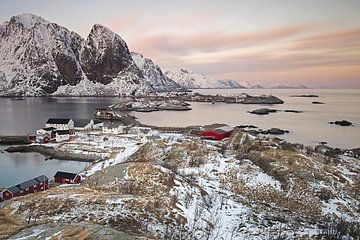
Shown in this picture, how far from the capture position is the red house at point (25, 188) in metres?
22.0

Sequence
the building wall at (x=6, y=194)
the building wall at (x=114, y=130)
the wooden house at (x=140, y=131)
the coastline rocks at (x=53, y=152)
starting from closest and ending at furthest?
the building wall at (x=6, y=194)
the coastline rocks at (x=53, y=152)
the wooden house at (x=140, y=131)
the building wall at (x=114, y=130)

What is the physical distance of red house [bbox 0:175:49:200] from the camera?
2196 cm

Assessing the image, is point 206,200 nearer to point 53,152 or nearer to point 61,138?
point 53,152

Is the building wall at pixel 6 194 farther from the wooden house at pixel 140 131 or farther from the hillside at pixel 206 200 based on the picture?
the wooden house at pixel 140 131

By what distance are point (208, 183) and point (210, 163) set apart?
4.17 meters

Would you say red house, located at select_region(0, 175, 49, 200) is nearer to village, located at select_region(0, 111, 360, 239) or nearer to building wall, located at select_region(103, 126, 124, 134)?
village, located at select_region(0, 111, 360, 239)

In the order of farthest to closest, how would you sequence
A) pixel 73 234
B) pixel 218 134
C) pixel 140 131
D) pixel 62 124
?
1. pixel 62 124
2. pixel 140 131
3. pixel 218 134
4. pixel 73 234

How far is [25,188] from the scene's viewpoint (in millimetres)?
23234

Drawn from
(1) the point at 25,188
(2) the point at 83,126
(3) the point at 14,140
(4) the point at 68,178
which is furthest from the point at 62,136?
(1) the point at 25,188

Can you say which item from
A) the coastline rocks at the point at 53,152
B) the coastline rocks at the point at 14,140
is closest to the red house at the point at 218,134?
the coastline rocks at the point at 53,152

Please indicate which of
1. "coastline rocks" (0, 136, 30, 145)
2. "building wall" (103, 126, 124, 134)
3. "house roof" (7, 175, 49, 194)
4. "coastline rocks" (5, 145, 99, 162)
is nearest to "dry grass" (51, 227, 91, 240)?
"house roof" (7, 175, 49, 194)


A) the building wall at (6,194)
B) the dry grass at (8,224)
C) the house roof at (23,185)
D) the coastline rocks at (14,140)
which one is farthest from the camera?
the coastline rocks at (14,140)

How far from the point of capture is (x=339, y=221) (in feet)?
52.7

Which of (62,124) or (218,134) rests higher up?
(62,124)
